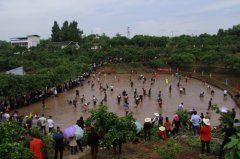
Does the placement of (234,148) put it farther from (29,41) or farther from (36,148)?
(29,41)

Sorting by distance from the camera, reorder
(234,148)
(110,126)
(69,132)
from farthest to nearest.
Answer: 1. (69,132)
2. (110,126)
3. (234,148)

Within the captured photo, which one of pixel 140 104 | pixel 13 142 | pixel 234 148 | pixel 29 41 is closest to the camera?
pixel 234 148

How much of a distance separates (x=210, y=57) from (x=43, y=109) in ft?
107

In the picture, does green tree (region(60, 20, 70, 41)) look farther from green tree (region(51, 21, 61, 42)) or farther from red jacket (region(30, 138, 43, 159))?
red jacket (region(30, 138, 43, 159))

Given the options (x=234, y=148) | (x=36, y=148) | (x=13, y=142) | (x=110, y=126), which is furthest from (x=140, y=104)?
(x=234, y=148)

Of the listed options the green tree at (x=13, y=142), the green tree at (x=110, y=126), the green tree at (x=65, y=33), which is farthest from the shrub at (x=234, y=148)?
the green tree at (x=65, y=33)

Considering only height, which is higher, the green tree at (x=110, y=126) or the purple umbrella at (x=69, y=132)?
the green tree at (x=110, y=126)

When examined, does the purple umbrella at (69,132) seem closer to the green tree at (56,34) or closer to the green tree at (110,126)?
the green tree at (110,126)

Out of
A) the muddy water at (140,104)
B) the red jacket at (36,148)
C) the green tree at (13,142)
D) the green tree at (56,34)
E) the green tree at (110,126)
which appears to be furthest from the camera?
the green tree at (56,34)

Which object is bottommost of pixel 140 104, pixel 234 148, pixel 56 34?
pixel 140 104

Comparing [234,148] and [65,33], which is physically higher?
[65,33]

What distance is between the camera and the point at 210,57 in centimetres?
5416

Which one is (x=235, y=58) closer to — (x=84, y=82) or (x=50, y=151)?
(x=84, y=82)

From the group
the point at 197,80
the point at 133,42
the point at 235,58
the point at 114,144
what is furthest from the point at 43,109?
the point at 133,42
